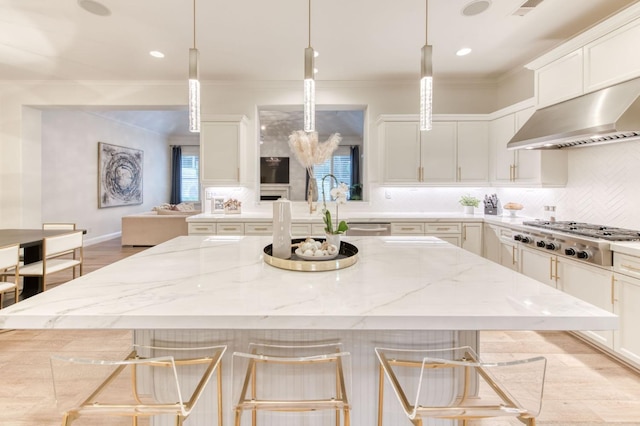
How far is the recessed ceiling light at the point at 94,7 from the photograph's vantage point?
2.80 metres

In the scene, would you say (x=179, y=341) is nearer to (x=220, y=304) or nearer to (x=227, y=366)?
(x=227, y=366)

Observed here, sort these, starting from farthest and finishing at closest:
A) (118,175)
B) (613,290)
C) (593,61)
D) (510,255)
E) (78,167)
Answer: (118,175), (78,167), (510,255), (593,61), (613,290)

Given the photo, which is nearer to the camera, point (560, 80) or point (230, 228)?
point (560, 80)

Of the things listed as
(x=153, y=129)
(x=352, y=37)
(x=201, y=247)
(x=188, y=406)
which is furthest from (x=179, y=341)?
(x=153, y=129)

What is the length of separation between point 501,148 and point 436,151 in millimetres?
768

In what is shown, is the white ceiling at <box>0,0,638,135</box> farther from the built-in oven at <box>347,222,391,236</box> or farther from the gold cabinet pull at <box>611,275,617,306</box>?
the gold cabinet pull at <box>611,275,617,306</box>

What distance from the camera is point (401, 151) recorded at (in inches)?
174

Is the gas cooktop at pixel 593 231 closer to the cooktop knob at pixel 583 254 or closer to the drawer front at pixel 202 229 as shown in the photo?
the cooktop knob at pixel 583 254

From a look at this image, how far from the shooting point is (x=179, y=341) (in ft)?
4.77

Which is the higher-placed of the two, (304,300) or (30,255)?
(304,300)

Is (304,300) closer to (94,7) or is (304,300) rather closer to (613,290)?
(613,290)

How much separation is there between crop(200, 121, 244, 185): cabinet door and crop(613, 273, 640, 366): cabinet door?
3976 mm

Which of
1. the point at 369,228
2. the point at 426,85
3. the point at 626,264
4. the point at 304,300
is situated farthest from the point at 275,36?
the point at 626,264

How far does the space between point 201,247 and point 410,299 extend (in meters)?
1.55
